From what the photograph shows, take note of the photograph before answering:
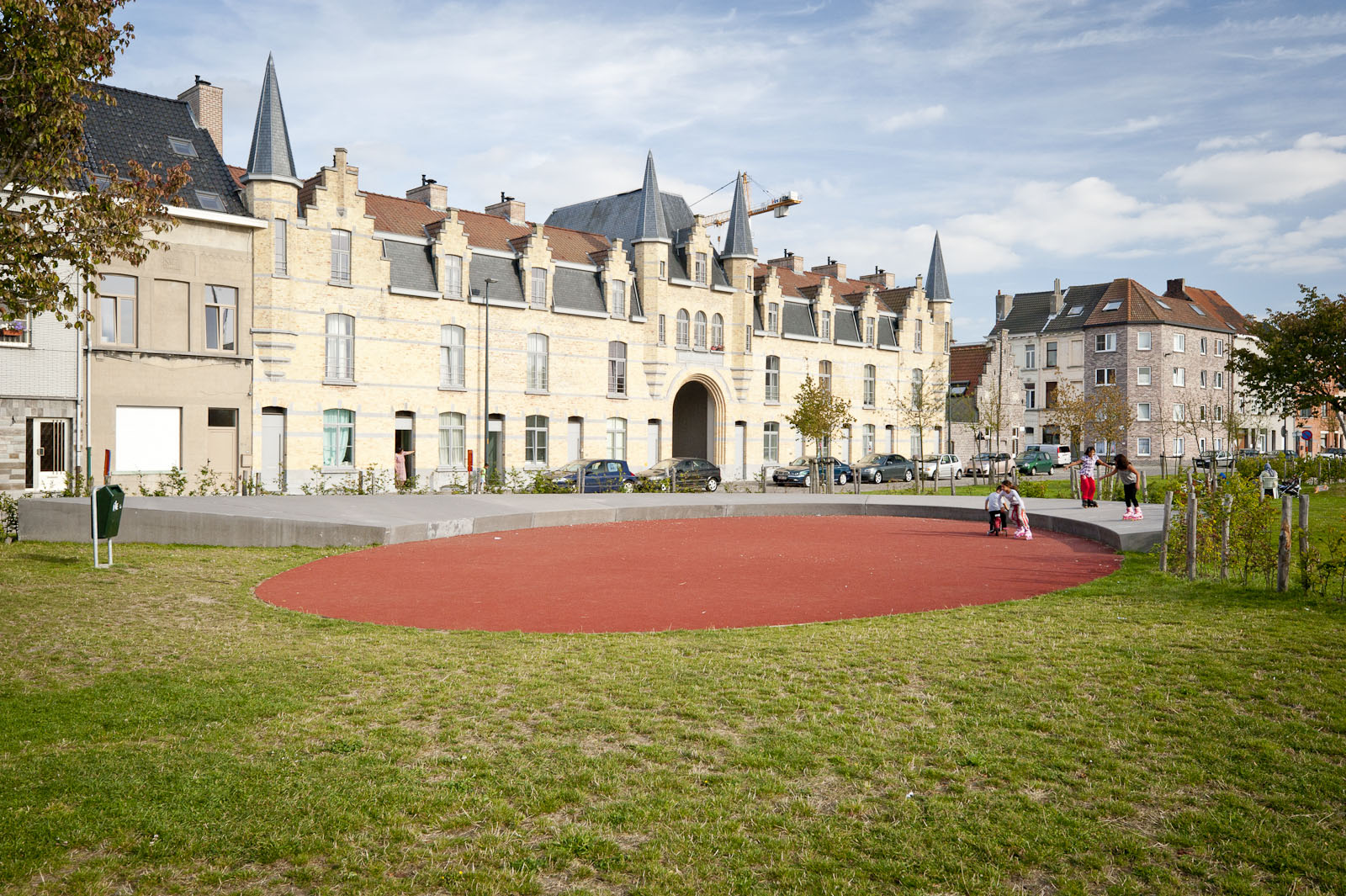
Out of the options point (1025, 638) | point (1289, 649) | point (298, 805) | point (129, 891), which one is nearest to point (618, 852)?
point (298, 805)

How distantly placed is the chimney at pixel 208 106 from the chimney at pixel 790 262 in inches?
1201

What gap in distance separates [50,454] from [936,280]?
46.6 m

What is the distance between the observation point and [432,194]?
134 ft

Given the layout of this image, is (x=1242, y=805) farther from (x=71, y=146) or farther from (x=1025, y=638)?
(x=71, y=146)

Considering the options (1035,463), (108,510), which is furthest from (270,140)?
(1035,463)

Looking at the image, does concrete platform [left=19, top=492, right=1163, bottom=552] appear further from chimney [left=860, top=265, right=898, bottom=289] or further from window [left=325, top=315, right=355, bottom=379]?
chimney [left=860, top=265, right=898, bottom=289]

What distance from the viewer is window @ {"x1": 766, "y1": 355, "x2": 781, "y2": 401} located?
49.9 m

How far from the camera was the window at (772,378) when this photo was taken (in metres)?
49.9

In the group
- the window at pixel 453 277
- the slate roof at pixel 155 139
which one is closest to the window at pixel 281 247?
the slate roof at pixel 155 139

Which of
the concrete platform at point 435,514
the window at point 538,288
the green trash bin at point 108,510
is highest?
the window at point 538,288

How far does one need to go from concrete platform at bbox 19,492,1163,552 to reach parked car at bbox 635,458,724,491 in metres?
8.61

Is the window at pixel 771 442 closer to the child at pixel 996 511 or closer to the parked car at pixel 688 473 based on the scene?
the parked car at pixel 688 473

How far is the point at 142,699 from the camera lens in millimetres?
6941

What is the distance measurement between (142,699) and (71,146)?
26.5 feet
